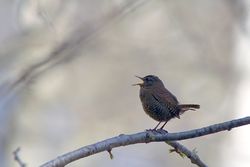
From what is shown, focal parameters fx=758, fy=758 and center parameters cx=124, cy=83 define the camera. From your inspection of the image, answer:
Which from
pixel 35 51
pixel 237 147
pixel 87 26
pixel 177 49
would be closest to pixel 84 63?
pixel 177 49

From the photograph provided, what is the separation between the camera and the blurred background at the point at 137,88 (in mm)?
7414

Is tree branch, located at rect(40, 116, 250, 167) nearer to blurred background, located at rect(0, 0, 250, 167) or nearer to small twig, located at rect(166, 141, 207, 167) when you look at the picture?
small twig, located at rect(166, 141, 207, 167)

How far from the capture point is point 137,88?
7758mm

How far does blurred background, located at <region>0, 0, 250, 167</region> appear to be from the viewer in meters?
7.41

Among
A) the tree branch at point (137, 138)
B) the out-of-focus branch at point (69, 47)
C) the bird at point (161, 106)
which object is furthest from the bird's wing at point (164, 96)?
the tree branch at point (137, 138)

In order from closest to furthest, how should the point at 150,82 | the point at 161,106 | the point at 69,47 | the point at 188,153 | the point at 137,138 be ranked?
the point at 137,138
the point at 188,153
the point at 69,47
the point at 161,106
the point at 150,82

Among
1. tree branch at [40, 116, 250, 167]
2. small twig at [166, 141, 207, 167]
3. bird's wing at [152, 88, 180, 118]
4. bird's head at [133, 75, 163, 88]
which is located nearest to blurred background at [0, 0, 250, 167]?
bird's head at [133, 75, 163, 88]

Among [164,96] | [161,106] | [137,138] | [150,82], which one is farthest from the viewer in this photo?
[150,82]

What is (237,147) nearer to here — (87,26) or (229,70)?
(229,70)

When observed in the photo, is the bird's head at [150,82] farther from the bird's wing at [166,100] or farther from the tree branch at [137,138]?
the tree branch at [137,138]

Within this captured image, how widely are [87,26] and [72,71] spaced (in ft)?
15.6

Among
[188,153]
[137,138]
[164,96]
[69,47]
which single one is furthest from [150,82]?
[137,138]

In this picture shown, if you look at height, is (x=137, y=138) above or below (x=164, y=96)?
below

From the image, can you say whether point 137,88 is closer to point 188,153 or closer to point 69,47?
point 69,47
